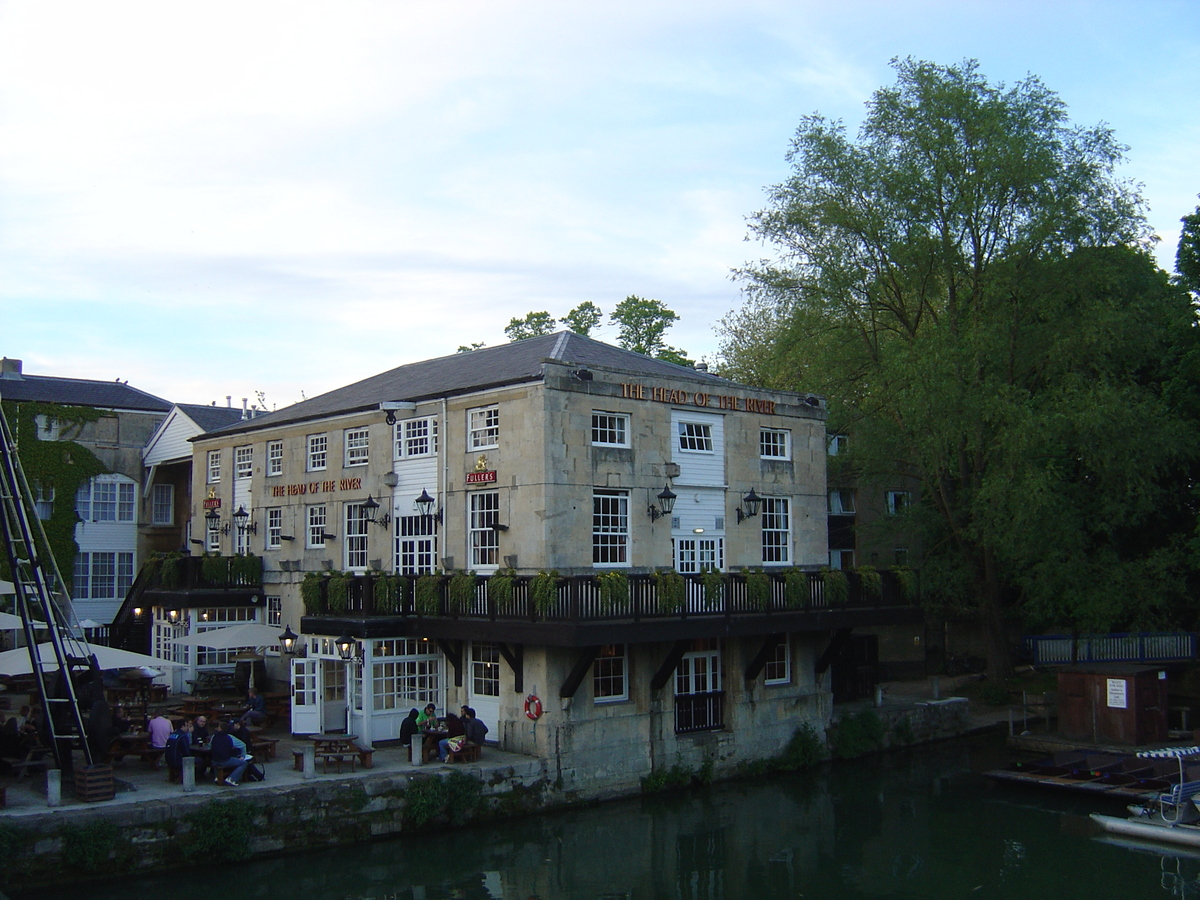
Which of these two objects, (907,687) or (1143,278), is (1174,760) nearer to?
(907,687)

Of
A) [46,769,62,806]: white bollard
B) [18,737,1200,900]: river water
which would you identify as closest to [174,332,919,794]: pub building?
[18,737,1200,900]: river water

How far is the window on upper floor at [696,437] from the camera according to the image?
2423 cm

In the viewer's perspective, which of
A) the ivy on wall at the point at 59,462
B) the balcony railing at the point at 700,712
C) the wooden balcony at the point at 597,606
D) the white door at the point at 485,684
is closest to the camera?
the wooden balcony at the point at 597,606

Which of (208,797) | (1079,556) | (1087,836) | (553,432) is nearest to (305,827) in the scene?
(208,797)

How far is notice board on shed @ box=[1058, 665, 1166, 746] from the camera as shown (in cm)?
2486

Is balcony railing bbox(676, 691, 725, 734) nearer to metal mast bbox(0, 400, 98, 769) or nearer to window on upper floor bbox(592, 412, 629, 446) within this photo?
window on upper floor bbox(592, 412, 629, 446)

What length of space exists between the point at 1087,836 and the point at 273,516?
69.1 ft

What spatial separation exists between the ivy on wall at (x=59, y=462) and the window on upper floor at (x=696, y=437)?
21.6 m

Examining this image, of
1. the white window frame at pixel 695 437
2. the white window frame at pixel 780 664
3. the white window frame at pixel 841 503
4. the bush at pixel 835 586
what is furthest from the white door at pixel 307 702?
the white window frame at pixel 841 503

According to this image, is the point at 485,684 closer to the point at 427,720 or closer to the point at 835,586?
the point at 427,720

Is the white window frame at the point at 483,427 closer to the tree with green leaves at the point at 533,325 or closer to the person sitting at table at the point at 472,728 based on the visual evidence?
the person sitting at table at the point at 472,728

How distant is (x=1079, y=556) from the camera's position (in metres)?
28.6

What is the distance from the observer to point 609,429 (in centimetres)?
2284

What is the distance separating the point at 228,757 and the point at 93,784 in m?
2.20
